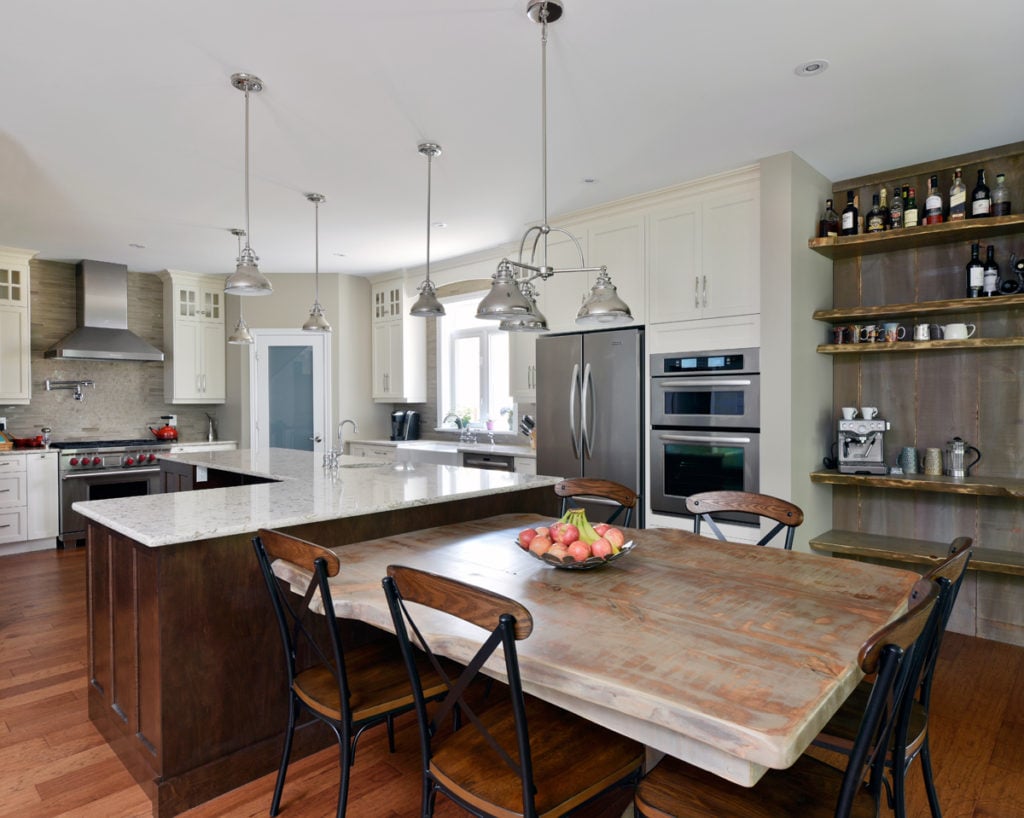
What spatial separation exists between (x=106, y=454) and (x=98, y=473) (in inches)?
7.2

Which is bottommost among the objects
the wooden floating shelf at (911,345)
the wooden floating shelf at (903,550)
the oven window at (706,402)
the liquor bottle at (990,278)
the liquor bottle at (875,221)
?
the wooden floating shelf at (903,550)

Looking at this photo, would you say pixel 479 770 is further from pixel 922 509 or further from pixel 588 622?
pixel 922 509

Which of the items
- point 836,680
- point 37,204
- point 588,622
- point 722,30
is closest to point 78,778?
point 588,622

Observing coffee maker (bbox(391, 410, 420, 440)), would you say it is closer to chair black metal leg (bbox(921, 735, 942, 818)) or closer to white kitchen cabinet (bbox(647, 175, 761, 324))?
white kitchen cabinet (bbox(647, 175, 761, 324))

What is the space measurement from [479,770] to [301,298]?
591 cm

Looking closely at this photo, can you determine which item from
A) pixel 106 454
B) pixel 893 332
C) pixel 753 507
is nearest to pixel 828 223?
pixel 893 332

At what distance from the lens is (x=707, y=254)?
12.3 ft

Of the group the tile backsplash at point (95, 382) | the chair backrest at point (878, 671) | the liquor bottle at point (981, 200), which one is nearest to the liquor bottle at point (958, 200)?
the liquor bottle at point (981, 200)

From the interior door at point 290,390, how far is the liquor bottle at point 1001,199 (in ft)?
18.1

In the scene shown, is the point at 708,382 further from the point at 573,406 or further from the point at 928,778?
the point at 928,778

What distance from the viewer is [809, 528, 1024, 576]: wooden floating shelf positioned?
10.2ft

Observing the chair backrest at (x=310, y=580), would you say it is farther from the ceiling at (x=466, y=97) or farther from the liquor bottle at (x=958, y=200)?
the liquor bottle at (x=958, y=200)

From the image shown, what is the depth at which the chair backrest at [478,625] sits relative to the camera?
1.19m

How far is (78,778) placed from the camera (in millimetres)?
2145
